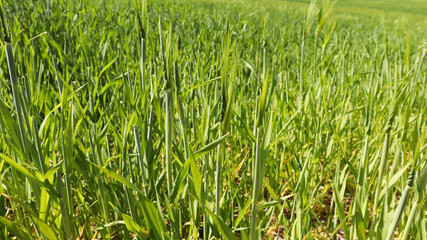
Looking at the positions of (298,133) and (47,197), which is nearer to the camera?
(47,197)

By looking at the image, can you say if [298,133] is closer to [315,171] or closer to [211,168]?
[315,171]

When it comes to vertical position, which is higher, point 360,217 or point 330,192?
point 360,217

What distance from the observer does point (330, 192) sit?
122cm

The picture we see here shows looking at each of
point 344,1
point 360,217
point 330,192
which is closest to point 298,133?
point 330,192

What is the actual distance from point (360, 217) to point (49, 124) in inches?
27.3

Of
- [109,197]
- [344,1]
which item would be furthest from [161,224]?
[344,1]

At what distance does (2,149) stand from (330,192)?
104cm

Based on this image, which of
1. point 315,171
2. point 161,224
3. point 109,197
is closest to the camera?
point 161,224

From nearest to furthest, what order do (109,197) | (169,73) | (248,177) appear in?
1. (169,73)
2. (109,197)
3. (248,177)

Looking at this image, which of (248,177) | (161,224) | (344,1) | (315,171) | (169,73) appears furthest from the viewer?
(344,1)

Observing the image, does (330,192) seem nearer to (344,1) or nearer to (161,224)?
(161,224)

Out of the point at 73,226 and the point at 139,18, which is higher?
the point at 139,18

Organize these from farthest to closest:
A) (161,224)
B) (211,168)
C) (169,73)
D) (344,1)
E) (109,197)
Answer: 1. (344,1)
2. (109,197)
3. (211,168)
4. (161,224)
5. (169,73)

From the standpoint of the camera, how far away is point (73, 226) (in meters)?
0.73
